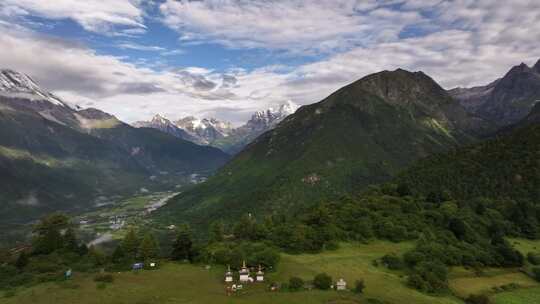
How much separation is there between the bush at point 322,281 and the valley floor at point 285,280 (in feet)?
9.38

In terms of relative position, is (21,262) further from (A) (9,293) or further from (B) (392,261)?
(B) (392,261)

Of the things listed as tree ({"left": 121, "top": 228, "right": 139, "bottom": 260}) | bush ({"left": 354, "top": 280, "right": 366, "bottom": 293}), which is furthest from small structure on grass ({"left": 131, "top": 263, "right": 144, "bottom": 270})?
bush ({"left": 354, "top": 280, "right": 366, "bottom": 293})

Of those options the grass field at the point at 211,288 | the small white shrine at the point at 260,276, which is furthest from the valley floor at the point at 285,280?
the small white shrine at the point at 260,276

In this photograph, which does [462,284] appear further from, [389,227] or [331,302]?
[331,302]

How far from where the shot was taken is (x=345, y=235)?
139250 millimetres

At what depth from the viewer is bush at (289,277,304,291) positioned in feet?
304

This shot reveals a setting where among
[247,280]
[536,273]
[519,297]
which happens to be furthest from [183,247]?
[536,273]

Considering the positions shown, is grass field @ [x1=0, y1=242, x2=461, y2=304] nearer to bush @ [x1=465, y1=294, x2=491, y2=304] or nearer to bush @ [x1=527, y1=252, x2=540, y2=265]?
bush @ [x1=465, y1=294, x2=491, y2=304]

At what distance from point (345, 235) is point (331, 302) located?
56507mm

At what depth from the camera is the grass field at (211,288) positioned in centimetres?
8538

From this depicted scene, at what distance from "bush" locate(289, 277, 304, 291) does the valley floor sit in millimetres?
2774

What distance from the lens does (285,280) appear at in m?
98.9

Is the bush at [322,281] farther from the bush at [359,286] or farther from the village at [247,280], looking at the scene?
the bush at [359,286]

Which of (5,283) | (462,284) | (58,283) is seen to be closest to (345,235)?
(462,284)
